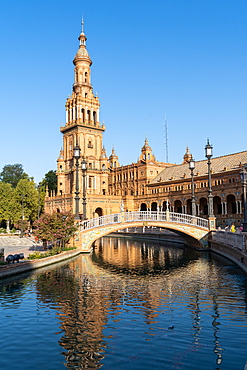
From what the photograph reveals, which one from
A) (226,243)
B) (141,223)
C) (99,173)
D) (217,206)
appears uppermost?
(99,173)

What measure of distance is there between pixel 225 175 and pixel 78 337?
195 feet

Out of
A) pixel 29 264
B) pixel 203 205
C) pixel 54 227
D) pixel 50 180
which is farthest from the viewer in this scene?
pixel 50 180

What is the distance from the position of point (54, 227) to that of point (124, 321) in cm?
2002

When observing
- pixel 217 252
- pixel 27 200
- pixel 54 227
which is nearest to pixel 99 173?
pixel 27 200

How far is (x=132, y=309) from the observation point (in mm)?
14617

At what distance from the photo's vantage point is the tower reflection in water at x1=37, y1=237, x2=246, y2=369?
10203mm

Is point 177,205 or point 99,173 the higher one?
point 99,173

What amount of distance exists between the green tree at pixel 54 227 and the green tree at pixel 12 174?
8769 cm

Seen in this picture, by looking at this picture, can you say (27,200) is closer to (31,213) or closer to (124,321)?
(31,213)

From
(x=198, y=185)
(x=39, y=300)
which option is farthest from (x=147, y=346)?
(x=198, y=185)

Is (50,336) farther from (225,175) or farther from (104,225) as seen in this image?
(225,175)

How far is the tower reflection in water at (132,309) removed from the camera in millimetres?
10203

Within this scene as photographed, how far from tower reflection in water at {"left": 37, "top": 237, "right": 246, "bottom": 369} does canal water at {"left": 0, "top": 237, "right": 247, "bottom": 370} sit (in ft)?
0.11

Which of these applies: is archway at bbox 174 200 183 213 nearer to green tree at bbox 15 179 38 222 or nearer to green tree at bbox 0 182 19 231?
green tree at bbox 15 179 38 222
